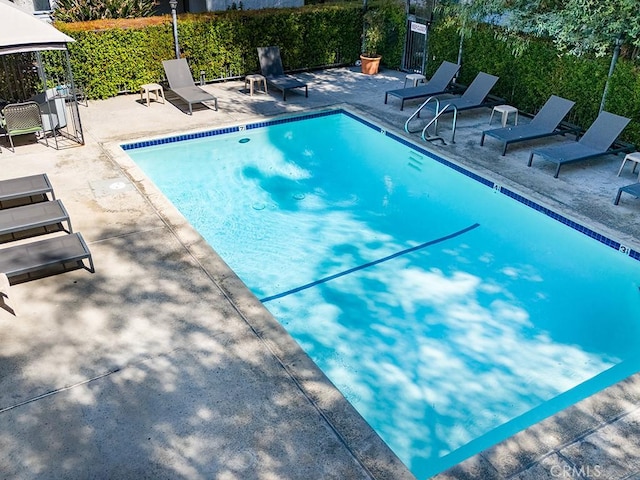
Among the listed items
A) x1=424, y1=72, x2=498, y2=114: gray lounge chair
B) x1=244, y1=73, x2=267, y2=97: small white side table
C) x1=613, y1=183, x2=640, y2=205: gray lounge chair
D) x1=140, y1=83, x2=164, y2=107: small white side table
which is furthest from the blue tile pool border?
x1=140, y1=83, x2=164, y2=107: small white side table

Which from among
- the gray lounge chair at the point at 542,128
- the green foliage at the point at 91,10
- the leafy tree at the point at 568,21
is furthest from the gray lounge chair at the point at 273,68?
the gray lounge chair at the point at 542,128

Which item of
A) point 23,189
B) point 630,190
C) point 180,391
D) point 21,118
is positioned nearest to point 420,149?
point 630,190

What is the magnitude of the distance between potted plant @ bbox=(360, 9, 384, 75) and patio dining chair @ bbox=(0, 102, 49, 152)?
8.49m

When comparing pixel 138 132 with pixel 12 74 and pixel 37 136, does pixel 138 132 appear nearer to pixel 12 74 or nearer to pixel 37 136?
pixel 37 136

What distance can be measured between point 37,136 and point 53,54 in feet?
6.72

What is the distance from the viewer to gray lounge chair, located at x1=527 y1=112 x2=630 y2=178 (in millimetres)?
9898

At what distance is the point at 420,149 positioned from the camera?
11.3 meters

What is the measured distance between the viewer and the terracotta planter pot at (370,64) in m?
15.5

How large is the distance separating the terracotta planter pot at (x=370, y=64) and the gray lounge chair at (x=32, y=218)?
10055 millimetres

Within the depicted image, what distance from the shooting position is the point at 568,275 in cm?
804

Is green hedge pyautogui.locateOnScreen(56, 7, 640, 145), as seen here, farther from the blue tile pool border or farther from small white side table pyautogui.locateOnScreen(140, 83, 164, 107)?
the blue tile pool border

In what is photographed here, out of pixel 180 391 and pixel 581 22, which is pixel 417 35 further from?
pixel 180 391

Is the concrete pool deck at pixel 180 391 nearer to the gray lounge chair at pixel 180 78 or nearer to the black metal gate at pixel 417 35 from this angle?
the gray lounge chair at pixel 180 78

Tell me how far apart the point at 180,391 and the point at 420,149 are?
7.41 meters
